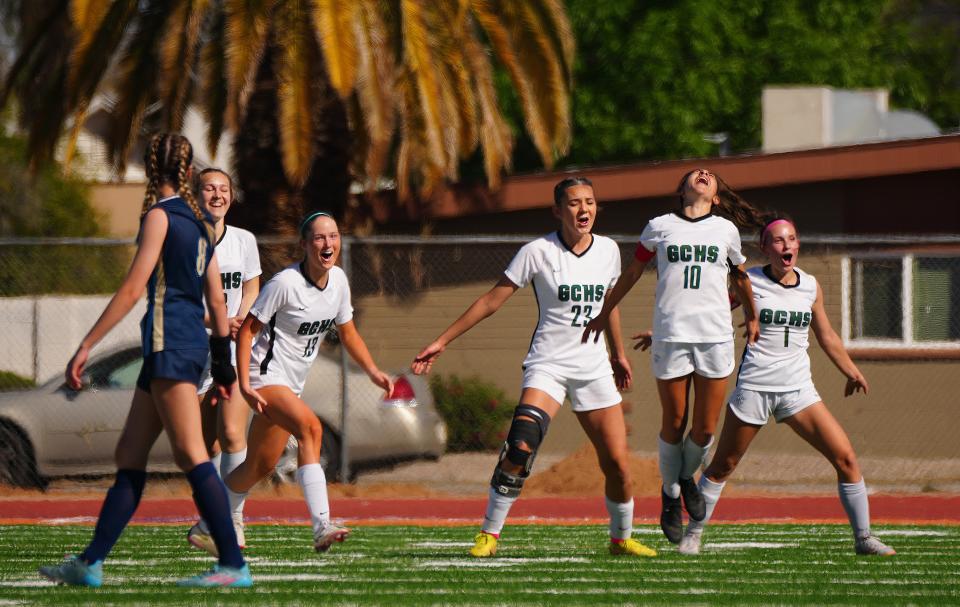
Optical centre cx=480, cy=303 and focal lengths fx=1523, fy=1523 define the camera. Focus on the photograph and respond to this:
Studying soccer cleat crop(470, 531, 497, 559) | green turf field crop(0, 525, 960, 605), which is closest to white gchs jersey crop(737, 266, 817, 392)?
green turf field crop(0, 525, 960, 605)

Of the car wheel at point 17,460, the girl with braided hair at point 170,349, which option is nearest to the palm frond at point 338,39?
the car wheel at point 17,460

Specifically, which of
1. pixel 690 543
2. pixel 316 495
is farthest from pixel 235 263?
pixel 690 543

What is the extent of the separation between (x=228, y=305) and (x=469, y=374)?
7.05m

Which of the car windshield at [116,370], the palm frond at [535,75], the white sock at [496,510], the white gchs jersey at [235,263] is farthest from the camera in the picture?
the palm frond at [535,75]

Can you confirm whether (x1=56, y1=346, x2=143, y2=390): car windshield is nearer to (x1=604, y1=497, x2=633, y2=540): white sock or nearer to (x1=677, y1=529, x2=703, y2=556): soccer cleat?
(x1=604, y1=497, x2=633, y2=540): white sock

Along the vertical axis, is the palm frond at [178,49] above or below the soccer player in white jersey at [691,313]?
above

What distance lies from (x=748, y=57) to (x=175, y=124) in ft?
69.3

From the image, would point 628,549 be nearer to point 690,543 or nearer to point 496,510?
point 690,543

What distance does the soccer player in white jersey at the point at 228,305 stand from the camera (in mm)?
8688

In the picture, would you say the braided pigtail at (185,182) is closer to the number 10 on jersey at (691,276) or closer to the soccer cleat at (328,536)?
the soccer cleat at (328,536)

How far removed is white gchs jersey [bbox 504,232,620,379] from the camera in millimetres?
8180

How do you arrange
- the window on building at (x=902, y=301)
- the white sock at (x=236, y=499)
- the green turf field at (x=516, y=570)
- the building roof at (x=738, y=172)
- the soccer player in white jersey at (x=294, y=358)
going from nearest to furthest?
1. the green turf field at (x=516, y=570)
2. the soccer player in white jersey at (x=294, y=358)
3. the white sock at (x=236, y=499)
4. the window on building at (x=902, y=301)
5. the building roof at (x=738, y=172)

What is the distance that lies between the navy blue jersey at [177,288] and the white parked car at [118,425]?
7.55m

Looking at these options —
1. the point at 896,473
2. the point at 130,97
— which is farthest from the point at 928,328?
the point at 130,97
